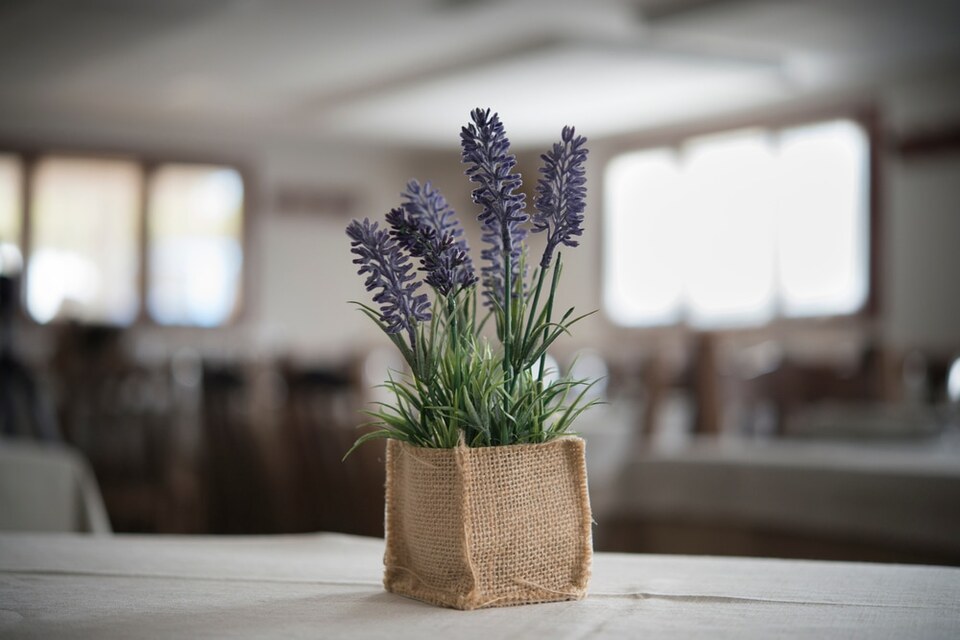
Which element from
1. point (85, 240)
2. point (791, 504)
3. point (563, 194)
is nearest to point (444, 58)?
point (85, 240)

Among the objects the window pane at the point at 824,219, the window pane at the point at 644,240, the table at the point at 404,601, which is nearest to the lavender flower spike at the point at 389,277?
the table at the point at 404,601

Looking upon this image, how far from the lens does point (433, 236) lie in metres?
0.77

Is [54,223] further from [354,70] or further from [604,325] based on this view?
[604,325]

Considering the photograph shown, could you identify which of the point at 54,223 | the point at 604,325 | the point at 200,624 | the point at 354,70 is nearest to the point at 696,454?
the point at 200,624

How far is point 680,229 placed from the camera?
9.59 m

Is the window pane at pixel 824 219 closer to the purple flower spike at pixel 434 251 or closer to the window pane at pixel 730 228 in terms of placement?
the window pane at pixel 730 228

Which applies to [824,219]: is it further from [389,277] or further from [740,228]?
[389,277]

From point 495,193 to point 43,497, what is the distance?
1768mm

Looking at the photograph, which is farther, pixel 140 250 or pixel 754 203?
pixel 140 250

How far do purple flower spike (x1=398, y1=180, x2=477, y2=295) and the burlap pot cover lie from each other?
125 mm

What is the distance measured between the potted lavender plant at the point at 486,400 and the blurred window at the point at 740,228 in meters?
8.04

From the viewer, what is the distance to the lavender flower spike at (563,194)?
761 millimetres

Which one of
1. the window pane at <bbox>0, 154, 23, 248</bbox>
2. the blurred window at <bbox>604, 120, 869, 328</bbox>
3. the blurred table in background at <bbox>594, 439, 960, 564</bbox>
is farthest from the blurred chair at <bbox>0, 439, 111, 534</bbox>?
the window pane at <bbox>0, 154, 23, 248</bbox>

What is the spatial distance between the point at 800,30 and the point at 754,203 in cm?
236
